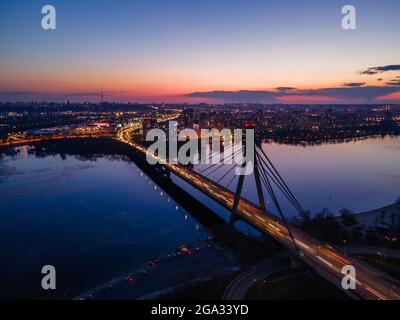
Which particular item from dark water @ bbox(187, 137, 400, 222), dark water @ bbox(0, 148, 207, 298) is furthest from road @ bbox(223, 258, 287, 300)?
dark water @ bbox(187, 137, 400, 222)

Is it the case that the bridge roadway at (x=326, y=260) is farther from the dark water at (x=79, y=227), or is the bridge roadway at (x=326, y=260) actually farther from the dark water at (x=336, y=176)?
the dark water at (x=336, y=176)

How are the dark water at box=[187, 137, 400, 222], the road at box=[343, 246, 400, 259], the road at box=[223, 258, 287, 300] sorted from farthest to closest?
1. the dark water at box=[187, 137, 400, 222]
2. the road at box=[343, 246, 400, 259]
3. the road at box=[223, 258, 287, 300]

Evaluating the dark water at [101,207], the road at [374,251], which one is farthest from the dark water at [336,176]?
the road at [374,251]

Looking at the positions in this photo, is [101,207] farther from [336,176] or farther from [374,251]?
[336,176]

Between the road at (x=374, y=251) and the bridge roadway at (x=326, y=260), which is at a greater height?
the bridge roadway at (x=326, y=260)

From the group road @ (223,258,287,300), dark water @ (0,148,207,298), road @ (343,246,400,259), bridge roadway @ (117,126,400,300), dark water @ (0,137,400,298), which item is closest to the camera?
bridge roadway @ (117,126,400,300)

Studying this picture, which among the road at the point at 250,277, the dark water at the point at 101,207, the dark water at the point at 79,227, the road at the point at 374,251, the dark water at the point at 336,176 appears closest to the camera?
the road at the point at 250,277

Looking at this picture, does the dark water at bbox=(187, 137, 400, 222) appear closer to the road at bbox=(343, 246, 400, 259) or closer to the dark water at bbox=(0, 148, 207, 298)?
the dark water at bbox=(0, 148, 207, 298)
